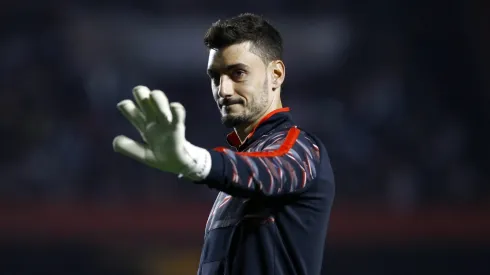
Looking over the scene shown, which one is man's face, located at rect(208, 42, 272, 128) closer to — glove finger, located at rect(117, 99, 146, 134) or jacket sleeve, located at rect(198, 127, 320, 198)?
jacket sleeve, located at rect(198, 127, 320, 198)

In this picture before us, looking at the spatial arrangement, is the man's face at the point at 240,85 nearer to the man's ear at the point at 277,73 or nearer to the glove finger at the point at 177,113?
the man's ear at the point at 277,73

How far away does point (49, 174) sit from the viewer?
11.5ft

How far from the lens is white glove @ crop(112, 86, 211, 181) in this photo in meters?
1.08

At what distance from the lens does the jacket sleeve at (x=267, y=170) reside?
113 centimetres

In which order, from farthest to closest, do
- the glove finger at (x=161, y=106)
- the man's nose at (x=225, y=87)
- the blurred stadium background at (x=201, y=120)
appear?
the blurred stadium background at (x=201, y=120) → the man's nose at (x=225, y=87) → the glove finger at (x=161, y=106)

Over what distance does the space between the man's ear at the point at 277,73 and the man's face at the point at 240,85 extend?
0.08 feet

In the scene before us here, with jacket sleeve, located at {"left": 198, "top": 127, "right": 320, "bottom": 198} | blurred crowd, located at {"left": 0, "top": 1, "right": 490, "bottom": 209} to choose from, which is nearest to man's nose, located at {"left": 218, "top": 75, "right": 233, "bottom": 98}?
jacket sleeve, located at {"left": 198, "top": 127, "right": 320, "bottom": 198}

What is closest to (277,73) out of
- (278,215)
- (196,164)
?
(278,215)

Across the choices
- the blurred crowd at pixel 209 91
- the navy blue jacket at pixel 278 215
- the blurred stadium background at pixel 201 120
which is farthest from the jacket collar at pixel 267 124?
the blurred crowd at pixel 209 91

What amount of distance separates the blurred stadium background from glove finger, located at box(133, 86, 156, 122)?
2.19 meters

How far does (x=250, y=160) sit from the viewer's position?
1.16 m

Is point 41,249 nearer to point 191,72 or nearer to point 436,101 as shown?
point 191,72

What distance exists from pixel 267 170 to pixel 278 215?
0.15 metres

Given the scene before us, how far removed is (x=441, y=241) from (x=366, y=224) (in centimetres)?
29
